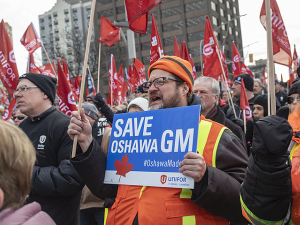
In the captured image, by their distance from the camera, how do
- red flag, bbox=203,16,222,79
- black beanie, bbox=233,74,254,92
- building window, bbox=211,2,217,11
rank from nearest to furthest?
black beanie, bbox=233,74,254,92 < red flag, bbox=203,16,222,79 < building window, bbox=211,2,217,11

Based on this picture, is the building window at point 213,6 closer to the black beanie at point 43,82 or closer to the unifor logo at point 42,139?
the black beanie at point 43,82

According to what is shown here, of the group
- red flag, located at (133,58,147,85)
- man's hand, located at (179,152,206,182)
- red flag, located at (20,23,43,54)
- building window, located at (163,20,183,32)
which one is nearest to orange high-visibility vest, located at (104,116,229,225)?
man's hand, located at (179,152,206,182)

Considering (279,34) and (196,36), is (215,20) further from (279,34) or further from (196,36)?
(279,34)

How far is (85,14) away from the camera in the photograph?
86.3m

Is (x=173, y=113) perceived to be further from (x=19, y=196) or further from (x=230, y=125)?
(x=230, y=125)

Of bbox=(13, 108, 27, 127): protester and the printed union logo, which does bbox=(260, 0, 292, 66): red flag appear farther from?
bbox=(13, 108, 27, 127): protester

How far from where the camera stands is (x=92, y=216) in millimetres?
3953

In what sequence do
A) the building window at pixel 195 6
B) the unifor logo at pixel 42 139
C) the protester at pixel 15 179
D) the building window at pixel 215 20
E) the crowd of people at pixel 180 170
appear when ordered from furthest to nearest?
the building window at pixel 215 20
the building window at pixel 195 6
the unifor logo at pixel 42 139
the crowd of people at pixel 180 170
the protester at pixel 15 179

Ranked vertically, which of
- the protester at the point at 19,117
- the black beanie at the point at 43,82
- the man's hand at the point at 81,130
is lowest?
the protester at the point at 19,117

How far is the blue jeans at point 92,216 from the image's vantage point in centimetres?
384

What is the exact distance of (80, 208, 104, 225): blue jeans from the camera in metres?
3.84

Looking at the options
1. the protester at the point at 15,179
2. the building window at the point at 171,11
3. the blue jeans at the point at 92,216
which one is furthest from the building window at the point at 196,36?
the protester at the point at 15,179

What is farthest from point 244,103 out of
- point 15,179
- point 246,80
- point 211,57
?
point 15,179

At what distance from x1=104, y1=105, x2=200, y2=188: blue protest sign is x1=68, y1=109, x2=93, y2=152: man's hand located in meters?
0.19
